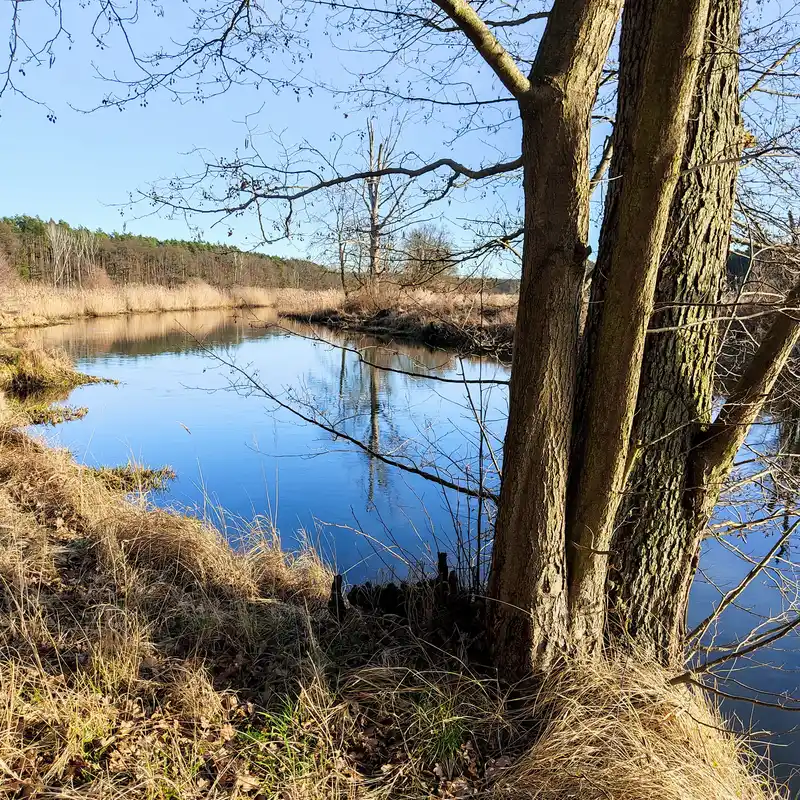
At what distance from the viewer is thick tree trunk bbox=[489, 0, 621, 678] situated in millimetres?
2115

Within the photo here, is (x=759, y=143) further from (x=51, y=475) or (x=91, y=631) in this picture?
(x=51, y=475)

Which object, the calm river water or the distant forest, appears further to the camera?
the distant forest

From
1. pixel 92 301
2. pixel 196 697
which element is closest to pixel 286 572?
pixel 196 697

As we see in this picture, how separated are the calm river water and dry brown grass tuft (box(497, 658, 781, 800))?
11.2 inches

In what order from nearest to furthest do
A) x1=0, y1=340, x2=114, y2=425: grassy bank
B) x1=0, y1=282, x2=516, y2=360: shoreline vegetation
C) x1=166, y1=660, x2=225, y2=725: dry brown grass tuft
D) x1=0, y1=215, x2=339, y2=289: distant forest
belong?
x1=166, y1=660, x2=225, y2=725: dry brown grass tuft, x1=0, y1=282, x2=516, y2=360: shoreline vegetation, x1=0, y1=340, x2=114, y2=425: grassy bank, x1=0, y1=215, x2=339, y2=289: distant forest

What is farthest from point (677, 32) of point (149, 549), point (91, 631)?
point (149, 549)

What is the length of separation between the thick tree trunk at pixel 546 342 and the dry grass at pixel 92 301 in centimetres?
2143

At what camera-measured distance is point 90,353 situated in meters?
18.0

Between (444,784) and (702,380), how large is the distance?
1.96 metres

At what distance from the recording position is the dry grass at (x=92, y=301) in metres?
22.2

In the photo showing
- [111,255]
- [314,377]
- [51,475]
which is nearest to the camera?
[51,475]

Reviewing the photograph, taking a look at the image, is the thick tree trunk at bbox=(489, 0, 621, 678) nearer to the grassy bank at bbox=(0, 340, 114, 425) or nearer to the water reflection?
the water reflection

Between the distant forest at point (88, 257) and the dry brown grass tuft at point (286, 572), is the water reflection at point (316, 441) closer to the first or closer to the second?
the dry brown grass tuft at point (286, 572)

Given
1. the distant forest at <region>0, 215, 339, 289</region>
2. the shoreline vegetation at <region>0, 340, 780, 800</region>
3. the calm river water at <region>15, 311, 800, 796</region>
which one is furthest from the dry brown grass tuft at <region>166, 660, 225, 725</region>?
the distant forest at <region>0, 215, 339, 289</region>
